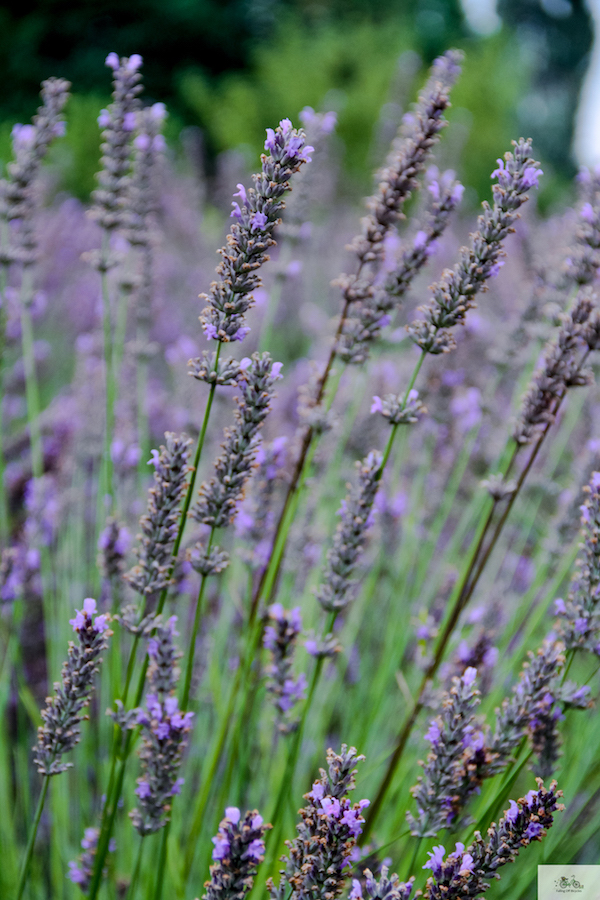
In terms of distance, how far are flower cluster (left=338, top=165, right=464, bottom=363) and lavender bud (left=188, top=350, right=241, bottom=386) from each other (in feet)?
1.31

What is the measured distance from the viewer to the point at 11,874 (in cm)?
145

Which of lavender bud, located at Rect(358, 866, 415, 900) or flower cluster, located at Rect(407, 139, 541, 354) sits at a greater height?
flower cluster, located at Rect(407, 139, 541, 354)

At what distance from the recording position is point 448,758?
1035 millimetres

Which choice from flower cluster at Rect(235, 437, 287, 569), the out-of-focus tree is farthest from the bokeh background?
the out-of-focus tree

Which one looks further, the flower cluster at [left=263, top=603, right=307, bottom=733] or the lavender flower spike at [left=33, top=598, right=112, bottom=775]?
the flower cluster at [left=263, top=603, right=307, bottom=733]

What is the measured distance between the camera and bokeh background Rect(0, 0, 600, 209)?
9203mm

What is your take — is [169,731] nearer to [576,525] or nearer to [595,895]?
[595,895]

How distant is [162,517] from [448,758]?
558 mm

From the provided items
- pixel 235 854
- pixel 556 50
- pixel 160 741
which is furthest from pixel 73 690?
pixel 556 50

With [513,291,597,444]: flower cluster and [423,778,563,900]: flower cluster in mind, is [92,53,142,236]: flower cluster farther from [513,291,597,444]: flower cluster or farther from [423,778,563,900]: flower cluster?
[423,778,563,900]: flower cluster

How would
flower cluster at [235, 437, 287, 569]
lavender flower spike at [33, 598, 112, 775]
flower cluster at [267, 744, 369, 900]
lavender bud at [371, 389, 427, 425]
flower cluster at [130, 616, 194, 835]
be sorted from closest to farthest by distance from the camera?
flower cluster at [267, 744, 369, 900]
lavender flower spike at [33, 598, 112, 775]
flower cluster at [130, 616, 194, 835]
lavender bud at [371, 389, 427, 425]
flower cluster at [235, 437, 287, 569]

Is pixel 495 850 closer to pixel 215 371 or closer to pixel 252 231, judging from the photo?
pixel 215 371

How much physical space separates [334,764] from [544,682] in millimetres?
398

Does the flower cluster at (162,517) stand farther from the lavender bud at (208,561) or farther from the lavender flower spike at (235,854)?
the lavender flower spike at (235,854)
